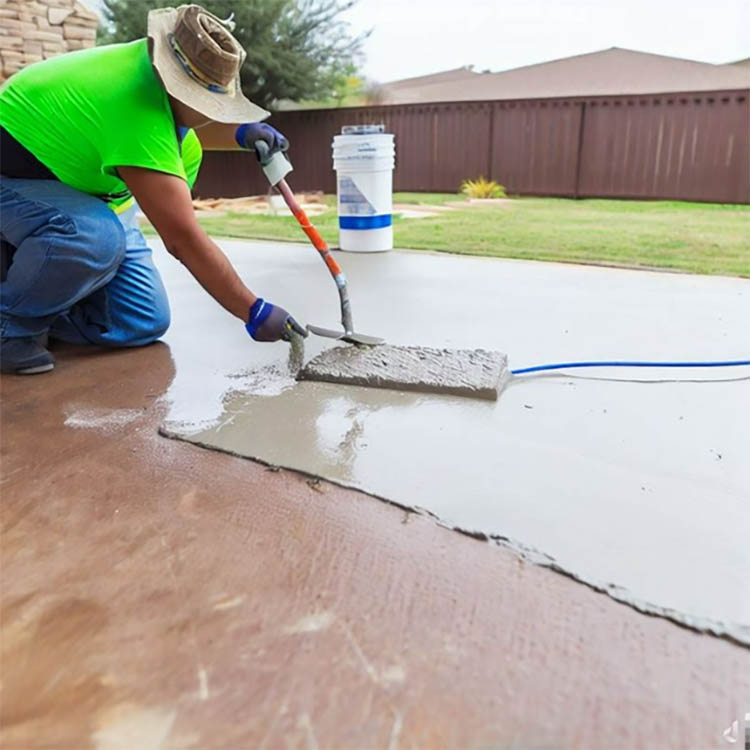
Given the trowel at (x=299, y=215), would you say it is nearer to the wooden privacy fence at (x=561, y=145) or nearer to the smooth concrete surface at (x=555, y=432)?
the smooth concrete surface at (x=555, y=432)

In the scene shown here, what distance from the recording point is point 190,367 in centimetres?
199

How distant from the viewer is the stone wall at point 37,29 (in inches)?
212

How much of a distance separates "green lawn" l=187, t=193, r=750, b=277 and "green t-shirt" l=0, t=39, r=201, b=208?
2.61m

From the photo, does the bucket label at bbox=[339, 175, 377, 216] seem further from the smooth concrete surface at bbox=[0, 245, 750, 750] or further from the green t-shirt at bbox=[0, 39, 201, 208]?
the smooth concrete surface at bbox=[0, 245, 750, 750]

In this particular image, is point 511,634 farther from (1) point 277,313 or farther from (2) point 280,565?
(1) point 277,313

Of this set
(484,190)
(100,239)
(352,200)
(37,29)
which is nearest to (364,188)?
(352,200)

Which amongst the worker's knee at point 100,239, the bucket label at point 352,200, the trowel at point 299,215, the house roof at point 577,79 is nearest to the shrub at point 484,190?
the house roof at point 577,79

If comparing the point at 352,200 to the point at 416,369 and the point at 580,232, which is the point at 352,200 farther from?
the point at 416,369

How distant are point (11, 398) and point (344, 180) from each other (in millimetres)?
2723

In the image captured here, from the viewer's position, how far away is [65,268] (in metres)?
1.87

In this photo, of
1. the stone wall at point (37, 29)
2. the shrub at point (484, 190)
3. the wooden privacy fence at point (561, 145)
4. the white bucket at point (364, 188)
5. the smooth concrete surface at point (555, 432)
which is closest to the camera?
the smooth concrete surface at point (555, 432)

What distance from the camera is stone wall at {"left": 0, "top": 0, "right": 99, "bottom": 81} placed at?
5383mm

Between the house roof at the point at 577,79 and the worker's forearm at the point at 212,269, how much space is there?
9368 millimetres

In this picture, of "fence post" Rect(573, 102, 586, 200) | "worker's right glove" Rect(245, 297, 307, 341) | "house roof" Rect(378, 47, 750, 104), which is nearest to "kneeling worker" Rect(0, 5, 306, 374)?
"worker's right glove" Rect(245, 297, 307, 341)
